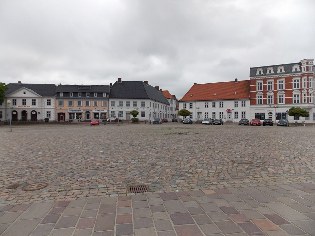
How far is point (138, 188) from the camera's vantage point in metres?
6.62

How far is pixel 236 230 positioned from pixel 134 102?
78023 millimetres

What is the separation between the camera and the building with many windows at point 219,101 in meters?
72.1

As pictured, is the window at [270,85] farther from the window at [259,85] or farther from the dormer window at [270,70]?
the dormer window at [270,70]

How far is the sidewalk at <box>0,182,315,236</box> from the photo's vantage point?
13.8 ft

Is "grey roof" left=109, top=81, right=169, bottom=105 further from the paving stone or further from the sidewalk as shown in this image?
the paving stone

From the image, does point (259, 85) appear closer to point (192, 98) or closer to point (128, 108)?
point (192, 98)

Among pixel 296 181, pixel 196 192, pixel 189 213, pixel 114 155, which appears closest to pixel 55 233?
pixel 189 213

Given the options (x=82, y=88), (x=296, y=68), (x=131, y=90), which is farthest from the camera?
(x=131, y=90)

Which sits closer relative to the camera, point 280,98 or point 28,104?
point 280,98

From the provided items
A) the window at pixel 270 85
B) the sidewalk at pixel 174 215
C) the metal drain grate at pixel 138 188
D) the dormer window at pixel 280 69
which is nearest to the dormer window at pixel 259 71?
the window at pixel 270 85

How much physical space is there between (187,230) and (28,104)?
3177 inches

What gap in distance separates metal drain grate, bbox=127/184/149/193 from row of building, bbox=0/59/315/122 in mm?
64567


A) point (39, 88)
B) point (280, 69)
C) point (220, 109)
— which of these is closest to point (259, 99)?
point (280, 69)

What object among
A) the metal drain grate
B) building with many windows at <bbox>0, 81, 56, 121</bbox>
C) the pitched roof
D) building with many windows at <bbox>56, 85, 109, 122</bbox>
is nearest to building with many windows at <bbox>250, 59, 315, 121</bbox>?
the pitched roof
